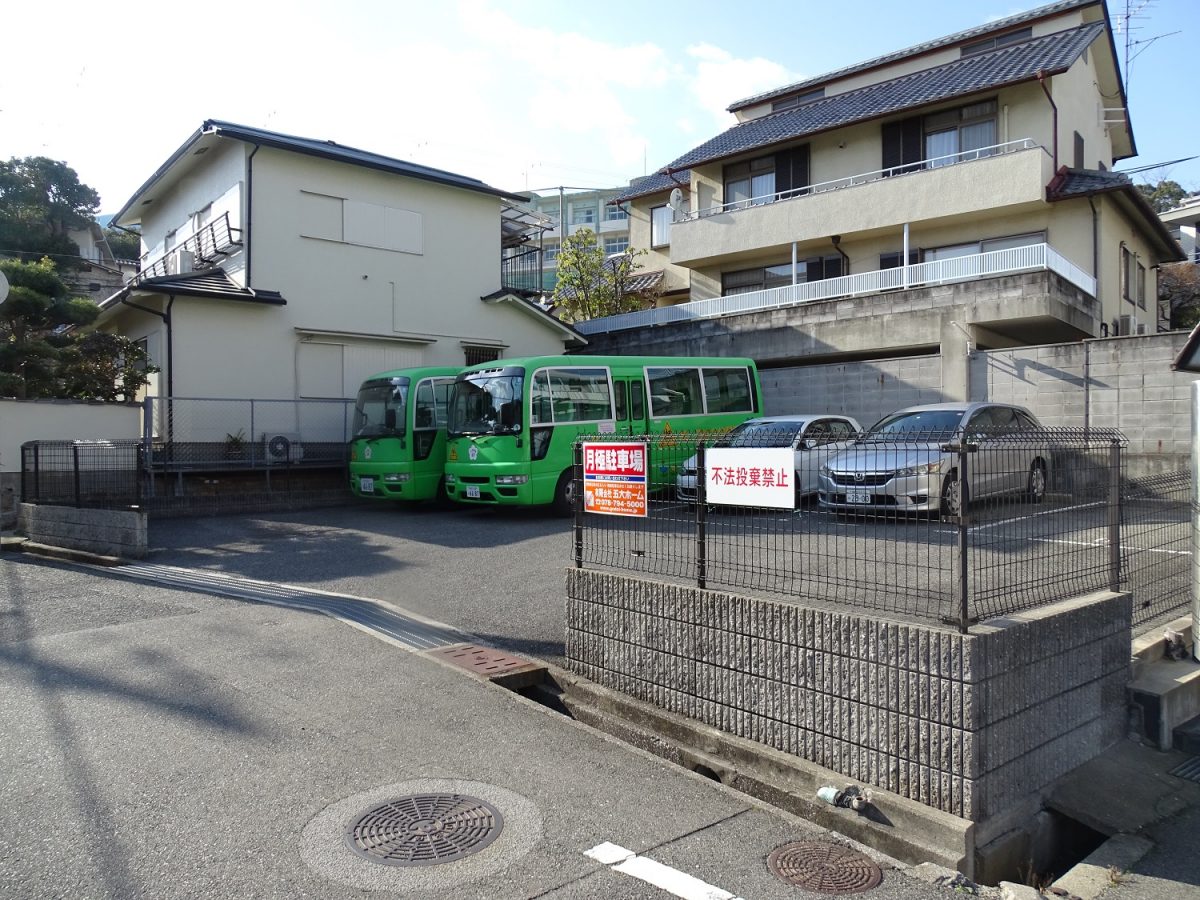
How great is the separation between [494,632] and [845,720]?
3.57 meters

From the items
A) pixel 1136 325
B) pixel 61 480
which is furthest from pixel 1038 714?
pixel 1136 325

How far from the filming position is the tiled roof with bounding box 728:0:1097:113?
2316cm

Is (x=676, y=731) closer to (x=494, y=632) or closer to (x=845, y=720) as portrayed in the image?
(x=845, y=720)

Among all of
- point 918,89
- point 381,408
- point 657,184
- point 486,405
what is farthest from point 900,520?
point 657,184

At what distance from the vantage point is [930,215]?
21.2m

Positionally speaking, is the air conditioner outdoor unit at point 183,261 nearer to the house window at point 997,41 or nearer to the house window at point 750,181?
the house window at point 750,181

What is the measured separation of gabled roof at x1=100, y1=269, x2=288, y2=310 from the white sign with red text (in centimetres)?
1418

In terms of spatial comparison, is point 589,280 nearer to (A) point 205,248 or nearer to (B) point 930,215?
(B) point 930,215

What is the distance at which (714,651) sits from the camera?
4844 mm

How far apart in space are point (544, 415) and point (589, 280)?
52.9ft

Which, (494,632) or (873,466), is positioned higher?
(873,466)

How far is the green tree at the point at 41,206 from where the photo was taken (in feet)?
89.7

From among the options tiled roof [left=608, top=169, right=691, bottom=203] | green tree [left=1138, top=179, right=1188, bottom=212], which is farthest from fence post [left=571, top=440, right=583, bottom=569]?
green tree [left=1138, top=179, right=1188, bottom=212]

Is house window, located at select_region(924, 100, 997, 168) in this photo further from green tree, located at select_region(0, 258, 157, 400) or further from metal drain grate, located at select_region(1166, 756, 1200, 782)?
green tree, located at select_region(0, 258, 157, 400)
